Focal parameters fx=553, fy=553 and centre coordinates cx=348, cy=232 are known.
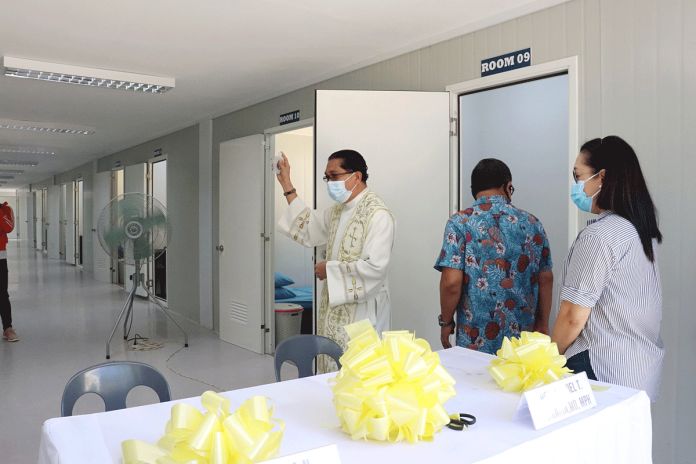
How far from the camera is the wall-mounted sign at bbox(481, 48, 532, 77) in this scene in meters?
3.19

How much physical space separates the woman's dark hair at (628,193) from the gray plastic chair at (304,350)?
46.3 inches

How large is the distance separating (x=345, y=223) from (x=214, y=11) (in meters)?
1.52

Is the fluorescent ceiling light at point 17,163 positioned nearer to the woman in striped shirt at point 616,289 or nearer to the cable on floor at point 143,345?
the cable on floor at point 143,345

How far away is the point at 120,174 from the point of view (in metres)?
11.2

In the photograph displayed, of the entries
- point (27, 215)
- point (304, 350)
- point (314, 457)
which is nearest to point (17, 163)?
point (304, 350)

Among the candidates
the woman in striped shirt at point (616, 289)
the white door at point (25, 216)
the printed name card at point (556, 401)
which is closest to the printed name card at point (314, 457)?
the printed name card at point (556, 401)

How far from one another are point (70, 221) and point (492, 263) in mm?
14556

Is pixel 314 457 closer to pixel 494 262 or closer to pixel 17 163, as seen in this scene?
pixel 494 262

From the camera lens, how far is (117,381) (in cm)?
192

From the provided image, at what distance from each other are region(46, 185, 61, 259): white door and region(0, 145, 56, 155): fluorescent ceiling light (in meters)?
5.63

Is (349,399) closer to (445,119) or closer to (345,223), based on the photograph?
(345,223)

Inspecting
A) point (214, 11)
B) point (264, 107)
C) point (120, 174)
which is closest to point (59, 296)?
point (120, 174)

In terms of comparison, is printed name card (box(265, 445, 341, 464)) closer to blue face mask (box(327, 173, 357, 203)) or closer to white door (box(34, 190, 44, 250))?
blue face mask (box(327, 173, 357, 203))

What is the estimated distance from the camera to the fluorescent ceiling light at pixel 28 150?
979 cm
